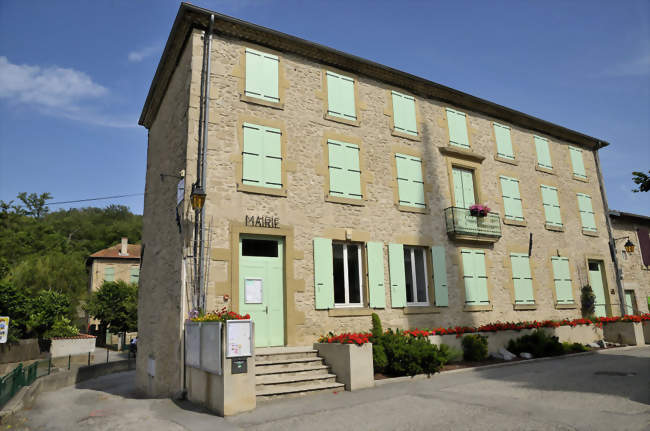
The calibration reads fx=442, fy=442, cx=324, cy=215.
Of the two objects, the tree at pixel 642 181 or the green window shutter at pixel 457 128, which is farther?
the green window shutter at pixel 457 128

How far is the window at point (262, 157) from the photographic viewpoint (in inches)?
385

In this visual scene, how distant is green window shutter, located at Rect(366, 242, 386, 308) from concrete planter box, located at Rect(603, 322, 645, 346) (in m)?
8.21

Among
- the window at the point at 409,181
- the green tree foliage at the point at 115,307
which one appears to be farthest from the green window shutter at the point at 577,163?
the green tree foliage at the point at 115,307

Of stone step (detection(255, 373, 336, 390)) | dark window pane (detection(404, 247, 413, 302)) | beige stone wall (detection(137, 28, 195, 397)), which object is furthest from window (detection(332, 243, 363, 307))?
beige stone wall (detection(137, 28, 195, 397))

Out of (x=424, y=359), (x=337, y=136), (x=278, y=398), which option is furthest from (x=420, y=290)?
(x=278, y=398)

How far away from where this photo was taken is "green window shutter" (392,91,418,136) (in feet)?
41.3

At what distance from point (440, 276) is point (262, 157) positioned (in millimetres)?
5714

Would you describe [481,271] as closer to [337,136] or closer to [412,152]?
[412,152]

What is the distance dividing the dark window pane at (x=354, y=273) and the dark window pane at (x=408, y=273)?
1.62 meters

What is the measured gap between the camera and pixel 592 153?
59.9 ft

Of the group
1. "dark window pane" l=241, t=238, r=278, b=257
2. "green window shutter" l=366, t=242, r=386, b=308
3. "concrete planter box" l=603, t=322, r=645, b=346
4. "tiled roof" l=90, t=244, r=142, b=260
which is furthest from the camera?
"tiled roof" l=90, t=244, r=142, b=260

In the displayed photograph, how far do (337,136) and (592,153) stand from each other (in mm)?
12834

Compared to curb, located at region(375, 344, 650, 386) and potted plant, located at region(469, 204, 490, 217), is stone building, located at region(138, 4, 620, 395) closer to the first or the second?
potted plant, located at region(469, 204, 490, 217)

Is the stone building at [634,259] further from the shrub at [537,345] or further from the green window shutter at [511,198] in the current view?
the shrub at [537,345]
